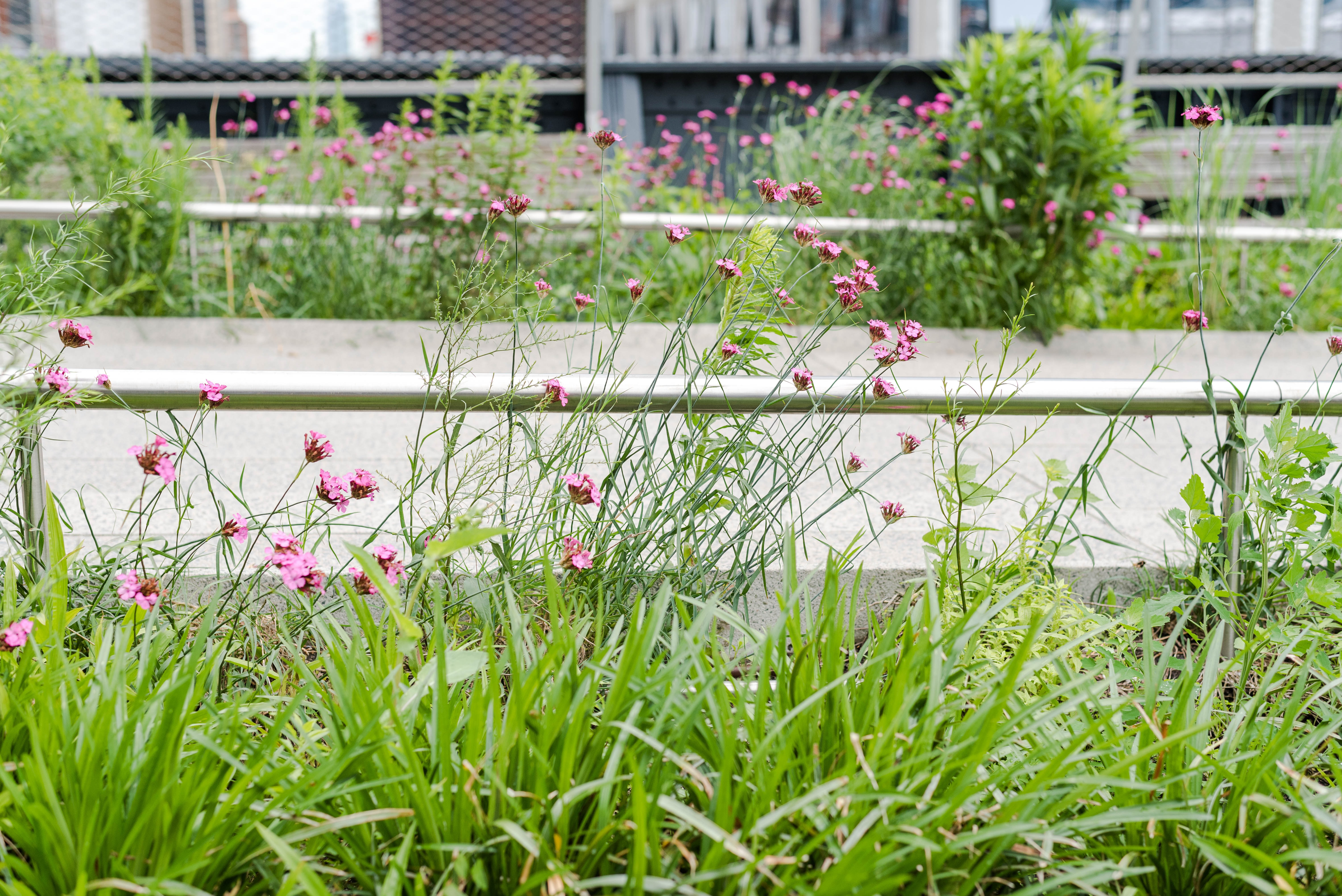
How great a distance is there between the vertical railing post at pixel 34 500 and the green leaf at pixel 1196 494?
1919mm

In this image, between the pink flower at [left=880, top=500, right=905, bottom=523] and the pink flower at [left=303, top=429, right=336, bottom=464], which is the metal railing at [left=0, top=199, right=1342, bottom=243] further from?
the pink flower at [left=303, top=429, right=336, bottom=464]

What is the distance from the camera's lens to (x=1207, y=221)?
5.73 meters

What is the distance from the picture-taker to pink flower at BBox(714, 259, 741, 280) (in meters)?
1.69

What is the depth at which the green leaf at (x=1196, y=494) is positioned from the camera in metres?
1.87

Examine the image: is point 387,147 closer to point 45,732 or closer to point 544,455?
point 544,455

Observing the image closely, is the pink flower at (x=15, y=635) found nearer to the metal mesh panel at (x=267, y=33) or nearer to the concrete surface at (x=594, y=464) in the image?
the concrete surface at (x=594, y=464)

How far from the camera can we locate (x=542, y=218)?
4.78 meters

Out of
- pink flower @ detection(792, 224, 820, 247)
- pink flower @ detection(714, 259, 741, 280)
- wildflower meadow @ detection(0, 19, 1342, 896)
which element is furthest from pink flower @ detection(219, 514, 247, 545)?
pink flower @ detection(792, 224, 820, 247)

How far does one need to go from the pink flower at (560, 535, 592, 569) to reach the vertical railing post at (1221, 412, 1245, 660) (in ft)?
3.76

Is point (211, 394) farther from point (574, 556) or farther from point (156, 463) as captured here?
point (574, 556)

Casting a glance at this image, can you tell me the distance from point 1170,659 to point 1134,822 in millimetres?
683

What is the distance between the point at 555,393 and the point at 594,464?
0.36m

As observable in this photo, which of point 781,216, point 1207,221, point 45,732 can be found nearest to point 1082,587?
point 45,732

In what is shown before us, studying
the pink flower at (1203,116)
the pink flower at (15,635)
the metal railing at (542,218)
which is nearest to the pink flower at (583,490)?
the pink flower at (15,635)
